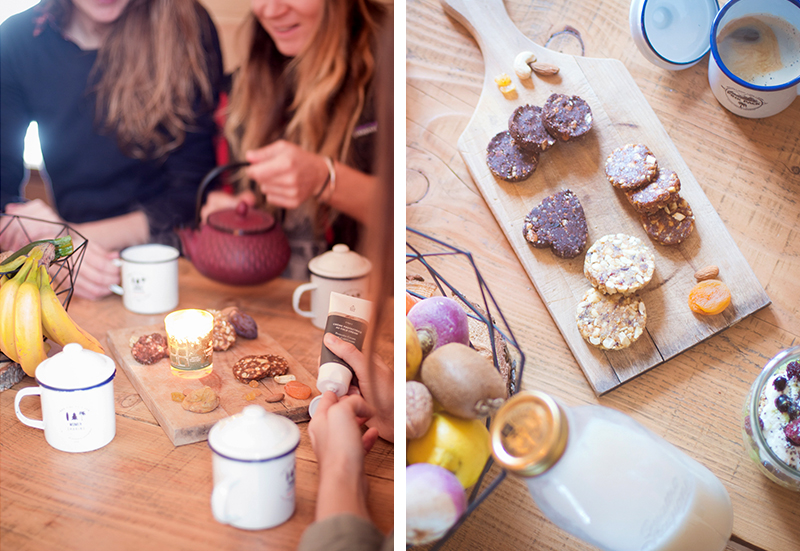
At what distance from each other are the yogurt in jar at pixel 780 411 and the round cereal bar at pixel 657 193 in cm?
28

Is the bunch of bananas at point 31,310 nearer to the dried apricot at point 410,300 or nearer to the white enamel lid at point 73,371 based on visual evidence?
the white enamel lid at point 73,371

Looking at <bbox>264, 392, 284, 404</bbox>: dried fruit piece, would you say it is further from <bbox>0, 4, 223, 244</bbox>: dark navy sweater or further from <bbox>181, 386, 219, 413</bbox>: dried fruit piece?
<bbox>0, 4, 223, 244</bbox>: dark navy sweater

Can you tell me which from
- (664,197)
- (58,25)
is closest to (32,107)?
(58,25)

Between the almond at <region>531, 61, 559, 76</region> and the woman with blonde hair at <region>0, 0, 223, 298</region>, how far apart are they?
0.87 m

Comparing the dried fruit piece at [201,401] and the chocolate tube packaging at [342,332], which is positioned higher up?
the chocolate tube packaging at [342,332]

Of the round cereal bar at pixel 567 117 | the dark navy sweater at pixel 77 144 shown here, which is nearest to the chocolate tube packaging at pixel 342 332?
the round cereal bar at pixel 567 117

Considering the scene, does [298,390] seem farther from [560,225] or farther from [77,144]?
[77,144]

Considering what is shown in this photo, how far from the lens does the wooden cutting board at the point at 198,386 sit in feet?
2.46

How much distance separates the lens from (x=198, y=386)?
822 millimetres

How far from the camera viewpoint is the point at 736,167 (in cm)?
79

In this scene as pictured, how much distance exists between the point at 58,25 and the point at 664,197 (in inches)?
52.7

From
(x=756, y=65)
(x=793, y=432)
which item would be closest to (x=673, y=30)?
(x=756, y=65)

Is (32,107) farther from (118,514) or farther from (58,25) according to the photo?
(118,514)

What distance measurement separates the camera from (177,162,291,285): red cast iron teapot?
1.06 metres
